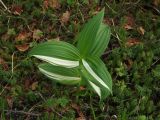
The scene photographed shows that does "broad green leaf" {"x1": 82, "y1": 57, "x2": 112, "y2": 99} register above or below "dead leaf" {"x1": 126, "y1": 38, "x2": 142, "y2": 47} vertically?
below

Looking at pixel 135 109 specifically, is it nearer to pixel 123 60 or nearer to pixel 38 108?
pixel 123 60

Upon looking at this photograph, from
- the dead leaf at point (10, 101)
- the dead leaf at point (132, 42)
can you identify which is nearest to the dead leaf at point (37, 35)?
the dead leaf at point (10, 101)

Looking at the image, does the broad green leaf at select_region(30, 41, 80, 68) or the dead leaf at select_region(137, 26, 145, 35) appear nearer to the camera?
the broad green leaf at select_region(30, 41, 80, 68)

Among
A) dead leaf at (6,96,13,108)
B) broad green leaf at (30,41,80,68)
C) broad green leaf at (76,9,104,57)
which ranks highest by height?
broad green leaf at (76,9,104,57)

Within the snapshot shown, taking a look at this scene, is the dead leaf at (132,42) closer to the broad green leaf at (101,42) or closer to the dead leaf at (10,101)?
the broad green leaf at (101,42)

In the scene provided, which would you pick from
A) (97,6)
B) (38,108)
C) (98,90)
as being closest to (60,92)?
(38,108)

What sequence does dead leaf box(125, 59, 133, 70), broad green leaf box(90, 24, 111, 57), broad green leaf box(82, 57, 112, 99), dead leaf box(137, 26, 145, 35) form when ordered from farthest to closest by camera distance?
dead leaf box(137, 26, 145, 35), dead leaf box(125, 59, 133, 70), broad green leaf box(90, 24, 111, 57), broad green leaf box(82, 57, 112, 99)

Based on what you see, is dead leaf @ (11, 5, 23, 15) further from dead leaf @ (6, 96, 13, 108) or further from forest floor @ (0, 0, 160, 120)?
dead leaf @ (6, 96, 13, 108)

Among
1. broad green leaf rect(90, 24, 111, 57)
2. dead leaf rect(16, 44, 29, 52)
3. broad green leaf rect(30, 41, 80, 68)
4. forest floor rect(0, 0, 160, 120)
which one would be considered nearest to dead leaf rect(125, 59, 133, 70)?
forest floor rect(0, 0, 160, 120)
